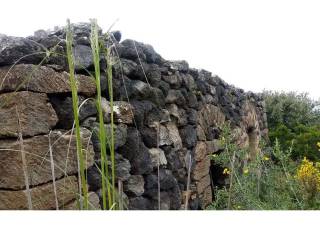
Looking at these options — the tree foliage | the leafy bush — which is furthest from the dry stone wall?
the tree foliage

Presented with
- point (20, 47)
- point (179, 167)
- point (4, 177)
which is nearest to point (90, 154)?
point (4, 177)

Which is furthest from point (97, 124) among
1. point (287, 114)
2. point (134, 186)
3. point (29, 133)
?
point (287, 114)

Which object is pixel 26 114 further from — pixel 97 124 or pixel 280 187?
pixel 280 187

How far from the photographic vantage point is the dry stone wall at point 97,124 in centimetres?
188

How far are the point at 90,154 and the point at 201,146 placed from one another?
2218mm

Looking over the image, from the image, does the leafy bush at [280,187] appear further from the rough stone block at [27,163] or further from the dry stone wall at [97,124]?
the rough stone block at [27,163]

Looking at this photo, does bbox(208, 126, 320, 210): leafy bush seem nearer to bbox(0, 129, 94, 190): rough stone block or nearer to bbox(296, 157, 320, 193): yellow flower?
bbox(296, 157, 320, 193): yellow flower

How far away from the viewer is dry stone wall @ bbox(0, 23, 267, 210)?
74.0 inches

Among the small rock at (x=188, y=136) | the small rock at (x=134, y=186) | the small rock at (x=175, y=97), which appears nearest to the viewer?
the small rock at (x=134, y=186)

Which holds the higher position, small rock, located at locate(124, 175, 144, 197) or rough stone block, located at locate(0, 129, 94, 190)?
rough stone block, located at locate(0, 129, 94, 190)

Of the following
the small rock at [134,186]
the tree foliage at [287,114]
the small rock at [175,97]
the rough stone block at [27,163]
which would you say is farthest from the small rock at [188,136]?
the tree foliage at [287,114]

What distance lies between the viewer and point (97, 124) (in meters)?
2.31
